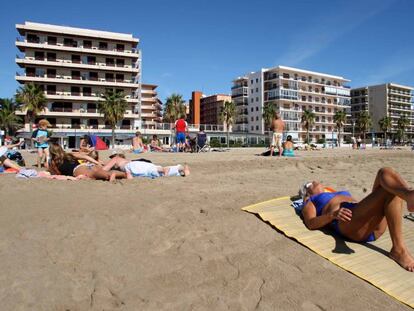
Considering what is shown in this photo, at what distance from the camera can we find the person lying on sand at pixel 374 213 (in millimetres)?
2859

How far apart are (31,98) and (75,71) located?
8.88m

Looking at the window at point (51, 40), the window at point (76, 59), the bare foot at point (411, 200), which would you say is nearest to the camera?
the bare foot at point (411, 200)

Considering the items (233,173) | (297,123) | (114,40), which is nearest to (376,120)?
(297,123)

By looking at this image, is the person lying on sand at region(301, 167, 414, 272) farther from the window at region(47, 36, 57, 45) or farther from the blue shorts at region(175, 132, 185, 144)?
the window at region(47, 36, 57, 45)

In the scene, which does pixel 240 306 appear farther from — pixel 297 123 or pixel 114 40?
pixel 297 123

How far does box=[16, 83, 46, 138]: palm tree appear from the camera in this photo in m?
44.5

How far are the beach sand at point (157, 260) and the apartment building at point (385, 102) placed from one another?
321 feet

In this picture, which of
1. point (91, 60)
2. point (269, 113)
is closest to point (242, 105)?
point (269, 113)

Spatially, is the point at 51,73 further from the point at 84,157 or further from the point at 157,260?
the point at 157,260

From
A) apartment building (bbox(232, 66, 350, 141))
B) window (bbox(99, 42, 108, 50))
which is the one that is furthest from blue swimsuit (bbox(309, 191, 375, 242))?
apartment building (bbox(232, 66, 350, 141))

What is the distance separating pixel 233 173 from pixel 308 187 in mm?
3803

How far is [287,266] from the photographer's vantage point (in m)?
2.85

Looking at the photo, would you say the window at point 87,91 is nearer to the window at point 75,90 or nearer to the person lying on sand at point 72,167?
the window at point 75,90

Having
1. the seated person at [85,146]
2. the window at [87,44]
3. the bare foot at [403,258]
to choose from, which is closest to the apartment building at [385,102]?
the window at [87,44]
